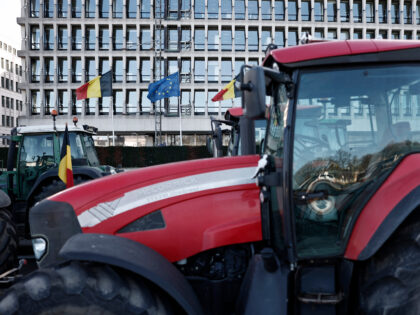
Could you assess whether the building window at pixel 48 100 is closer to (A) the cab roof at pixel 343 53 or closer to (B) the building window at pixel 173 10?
(B) the building window at pixel 173 10

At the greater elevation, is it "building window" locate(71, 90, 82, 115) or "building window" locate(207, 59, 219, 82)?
"building window" locate(207, 59, 219, 82)

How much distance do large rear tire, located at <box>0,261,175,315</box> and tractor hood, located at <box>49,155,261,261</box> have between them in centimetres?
49

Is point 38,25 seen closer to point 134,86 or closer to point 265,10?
point 134,86

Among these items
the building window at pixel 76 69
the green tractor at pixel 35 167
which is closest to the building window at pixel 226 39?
the building window at pixel 76 69

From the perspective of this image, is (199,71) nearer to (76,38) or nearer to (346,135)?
(76,38)

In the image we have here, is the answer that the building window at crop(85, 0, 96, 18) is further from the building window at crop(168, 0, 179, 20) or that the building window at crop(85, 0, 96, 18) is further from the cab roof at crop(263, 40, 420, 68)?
the cab roof at crop(263, 40, 420, 68)

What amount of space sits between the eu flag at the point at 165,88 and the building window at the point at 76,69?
2191 cm

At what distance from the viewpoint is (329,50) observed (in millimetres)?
2605

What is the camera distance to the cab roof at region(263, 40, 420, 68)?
2600 mm

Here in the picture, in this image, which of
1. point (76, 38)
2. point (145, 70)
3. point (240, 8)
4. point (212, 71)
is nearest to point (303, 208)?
point (212, 71)

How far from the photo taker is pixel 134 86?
45.9m

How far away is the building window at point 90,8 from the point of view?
153 feet

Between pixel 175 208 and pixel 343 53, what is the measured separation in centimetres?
156

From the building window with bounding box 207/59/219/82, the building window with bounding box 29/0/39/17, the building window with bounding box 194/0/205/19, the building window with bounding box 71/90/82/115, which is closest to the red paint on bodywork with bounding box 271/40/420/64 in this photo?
the building window with bounding box 207/59/219/82
